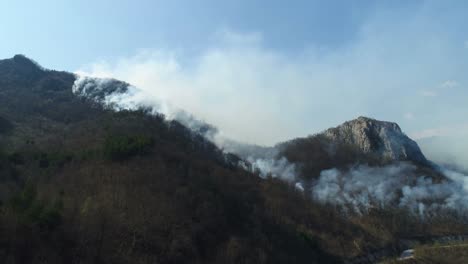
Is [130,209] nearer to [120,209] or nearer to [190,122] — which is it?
[120,209]

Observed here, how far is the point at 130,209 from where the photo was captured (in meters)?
55.7

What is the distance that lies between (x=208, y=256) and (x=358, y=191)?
12300 centimetres

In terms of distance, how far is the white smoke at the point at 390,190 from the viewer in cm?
15838

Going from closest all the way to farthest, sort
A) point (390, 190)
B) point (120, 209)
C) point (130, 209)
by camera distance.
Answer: point (120, 209)
point (130, 209)
point (390, 190)

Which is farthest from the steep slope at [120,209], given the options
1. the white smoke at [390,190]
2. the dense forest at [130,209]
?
the white smoke at [390,190]

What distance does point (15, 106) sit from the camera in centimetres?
14400

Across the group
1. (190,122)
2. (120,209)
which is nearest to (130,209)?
(120,209)

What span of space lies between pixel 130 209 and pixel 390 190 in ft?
448

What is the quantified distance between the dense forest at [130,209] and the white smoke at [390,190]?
2485 centimetres

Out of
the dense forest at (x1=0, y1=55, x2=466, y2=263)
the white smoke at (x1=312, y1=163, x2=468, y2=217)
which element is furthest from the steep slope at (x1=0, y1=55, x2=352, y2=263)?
the white smoke at (x1=312, y1=163, x2=468, y2=217)

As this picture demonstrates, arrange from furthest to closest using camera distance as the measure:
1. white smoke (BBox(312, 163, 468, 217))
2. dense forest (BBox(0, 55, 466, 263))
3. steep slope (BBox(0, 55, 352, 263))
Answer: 1. white smoke (BBox(312, 163, 468, 217))
2. dense forest (BBox(0, 55, 466, 263))
3. steep slope (BBox(0, 55, 352, 263))

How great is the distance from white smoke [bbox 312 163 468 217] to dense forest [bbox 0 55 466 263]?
81.5 ft

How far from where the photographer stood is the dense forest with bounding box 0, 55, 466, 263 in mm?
42500

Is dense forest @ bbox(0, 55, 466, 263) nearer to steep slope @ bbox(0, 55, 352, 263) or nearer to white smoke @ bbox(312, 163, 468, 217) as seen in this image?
steep slope @ bbox(0, 55, 352, 263)
